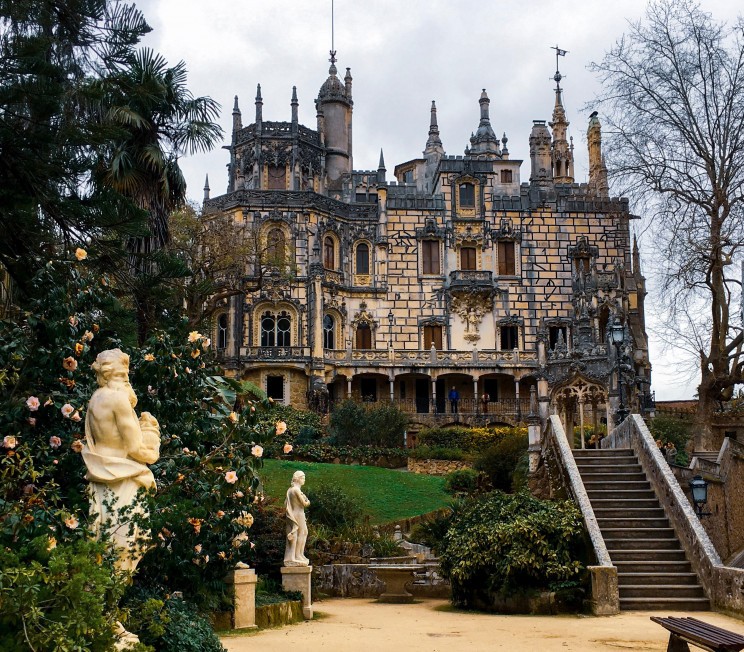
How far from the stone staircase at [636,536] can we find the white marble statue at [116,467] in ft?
27.4

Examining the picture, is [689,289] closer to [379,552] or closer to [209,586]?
[379,552]

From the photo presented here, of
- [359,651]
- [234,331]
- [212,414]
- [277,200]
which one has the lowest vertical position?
[359,651]

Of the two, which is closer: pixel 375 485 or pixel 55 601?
pixel 55 601

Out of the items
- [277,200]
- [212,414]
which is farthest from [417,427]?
[212,414]

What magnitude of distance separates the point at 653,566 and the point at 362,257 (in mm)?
34043

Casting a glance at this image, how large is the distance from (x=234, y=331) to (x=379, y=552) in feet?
81.5

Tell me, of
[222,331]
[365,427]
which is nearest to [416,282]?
[222,331]

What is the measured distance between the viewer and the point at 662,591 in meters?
13.8

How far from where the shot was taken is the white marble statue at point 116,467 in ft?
25.6

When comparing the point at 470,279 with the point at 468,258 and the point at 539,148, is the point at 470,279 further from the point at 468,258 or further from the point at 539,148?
the point at 539,148

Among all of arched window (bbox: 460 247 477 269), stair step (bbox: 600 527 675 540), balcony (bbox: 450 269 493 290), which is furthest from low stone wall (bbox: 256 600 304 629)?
arched window (bbox: 460 247 477 269)

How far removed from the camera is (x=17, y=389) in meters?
10.4

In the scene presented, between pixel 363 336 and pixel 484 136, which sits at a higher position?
pixel 484 136

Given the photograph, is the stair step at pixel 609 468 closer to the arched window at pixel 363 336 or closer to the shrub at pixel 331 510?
the shrub at pixel 331 510
